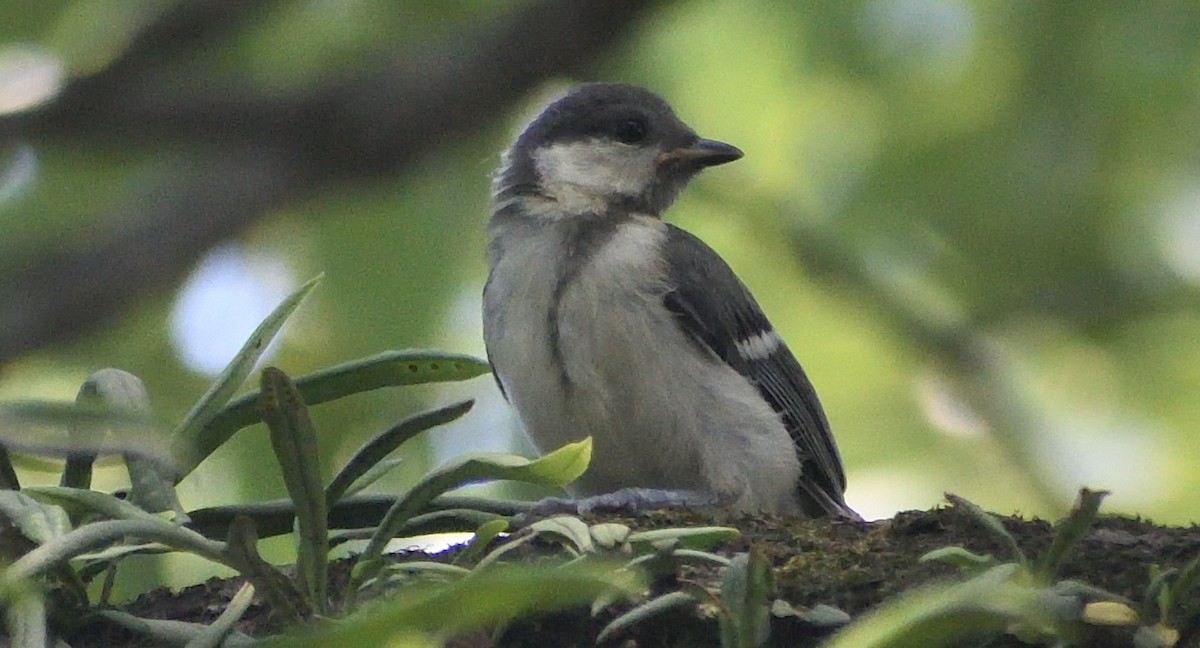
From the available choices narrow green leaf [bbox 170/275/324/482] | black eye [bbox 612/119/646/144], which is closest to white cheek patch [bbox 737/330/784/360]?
black eye [bbox 612/119/646/144]

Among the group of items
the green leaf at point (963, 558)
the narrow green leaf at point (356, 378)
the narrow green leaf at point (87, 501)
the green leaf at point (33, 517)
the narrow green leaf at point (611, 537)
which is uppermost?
the narrow green leaf at point (356, 378)

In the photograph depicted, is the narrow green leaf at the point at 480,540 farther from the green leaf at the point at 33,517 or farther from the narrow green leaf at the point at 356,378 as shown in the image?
the green leaf at the point at 33,517

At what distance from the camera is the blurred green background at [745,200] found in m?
4.01

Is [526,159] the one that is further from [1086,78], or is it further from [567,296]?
[1086,78]

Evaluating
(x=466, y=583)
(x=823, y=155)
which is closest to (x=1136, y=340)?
(x=823, y=155)

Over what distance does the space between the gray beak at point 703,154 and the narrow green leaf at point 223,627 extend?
110 inches

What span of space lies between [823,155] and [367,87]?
4.82 ft

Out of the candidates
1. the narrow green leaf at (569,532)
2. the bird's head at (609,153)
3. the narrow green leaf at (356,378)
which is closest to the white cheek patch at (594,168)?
the bird's head at (609,153)

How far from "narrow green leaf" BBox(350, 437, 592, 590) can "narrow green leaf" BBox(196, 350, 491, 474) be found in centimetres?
28

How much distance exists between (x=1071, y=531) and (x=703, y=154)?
276cm

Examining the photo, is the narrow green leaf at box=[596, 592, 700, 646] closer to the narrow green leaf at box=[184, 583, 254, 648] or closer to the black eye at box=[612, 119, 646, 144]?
the narrow green leaf at box=[184, 583, 254, 648]

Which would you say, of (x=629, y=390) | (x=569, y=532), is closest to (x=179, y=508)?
(x=569, y=532)

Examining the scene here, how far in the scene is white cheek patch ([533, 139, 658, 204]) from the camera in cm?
391

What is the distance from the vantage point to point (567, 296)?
3238mm
